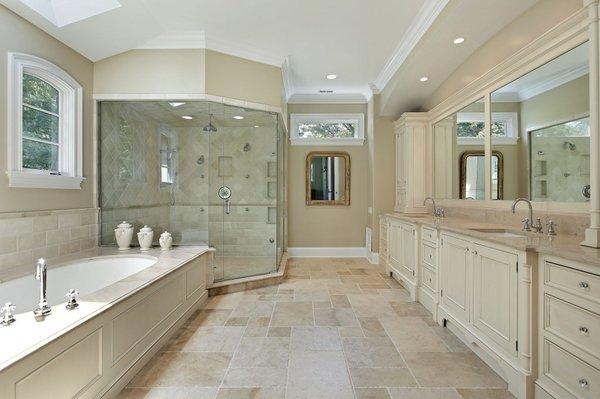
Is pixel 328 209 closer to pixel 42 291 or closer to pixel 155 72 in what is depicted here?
pixel 155 72

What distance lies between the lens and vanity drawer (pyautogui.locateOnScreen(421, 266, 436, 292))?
2995 millimetres

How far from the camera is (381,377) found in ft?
6.37

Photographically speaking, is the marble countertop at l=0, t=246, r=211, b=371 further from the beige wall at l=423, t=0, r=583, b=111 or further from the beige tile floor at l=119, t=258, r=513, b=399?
the beige wall at l=423, t=0, r=583, b=111

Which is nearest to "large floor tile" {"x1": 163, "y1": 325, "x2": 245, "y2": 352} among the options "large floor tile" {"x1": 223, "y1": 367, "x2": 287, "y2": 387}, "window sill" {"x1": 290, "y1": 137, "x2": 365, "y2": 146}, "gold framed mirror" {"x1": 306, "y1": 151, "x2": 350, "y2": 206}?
"large floor tile" {"x1": 223, "y1": 367, "x2": 287, "y2": 387}

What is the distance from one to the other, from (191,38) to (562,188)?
3.87 m

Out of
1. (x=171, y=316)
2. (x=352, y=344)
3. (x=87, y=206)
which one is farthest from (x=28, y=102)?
(x=352, y=344)

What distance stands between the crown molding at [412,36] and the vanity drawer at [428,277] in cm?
249

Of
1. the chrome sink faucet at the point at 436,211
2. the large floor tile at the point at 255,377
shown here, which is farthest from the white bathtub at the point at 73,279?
the chrome sink faucet at the point at 436,211

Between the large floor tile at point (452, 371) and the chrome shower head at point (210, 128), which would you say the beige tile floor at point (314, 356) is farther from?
the chrome shower head at point (210, 128)

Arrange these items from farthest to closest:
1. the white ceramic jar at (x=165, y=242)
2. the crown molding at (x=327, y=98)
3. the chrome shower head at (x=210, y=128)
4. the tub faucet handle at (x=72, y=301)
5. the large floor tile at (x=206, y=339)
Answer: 1. the crown molding at (x=327, y=98)
2. the chrome shower head at (x=210, y=128)
3. the white ceramic jar at (x=165, y=242)
4. the large floor tile at (x=206, y=339)
5. the tub faucet handle at (x=72, y=301)

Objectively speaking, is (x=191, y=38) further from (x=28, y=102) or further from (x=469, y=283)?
(x=469, y=283)

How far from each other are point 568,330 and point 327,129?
4.75m

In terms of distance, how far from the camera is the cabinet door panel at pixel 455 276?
237 centimetres

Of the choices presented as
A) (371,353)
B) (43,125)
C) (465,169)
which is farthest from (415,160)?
(43,125)
